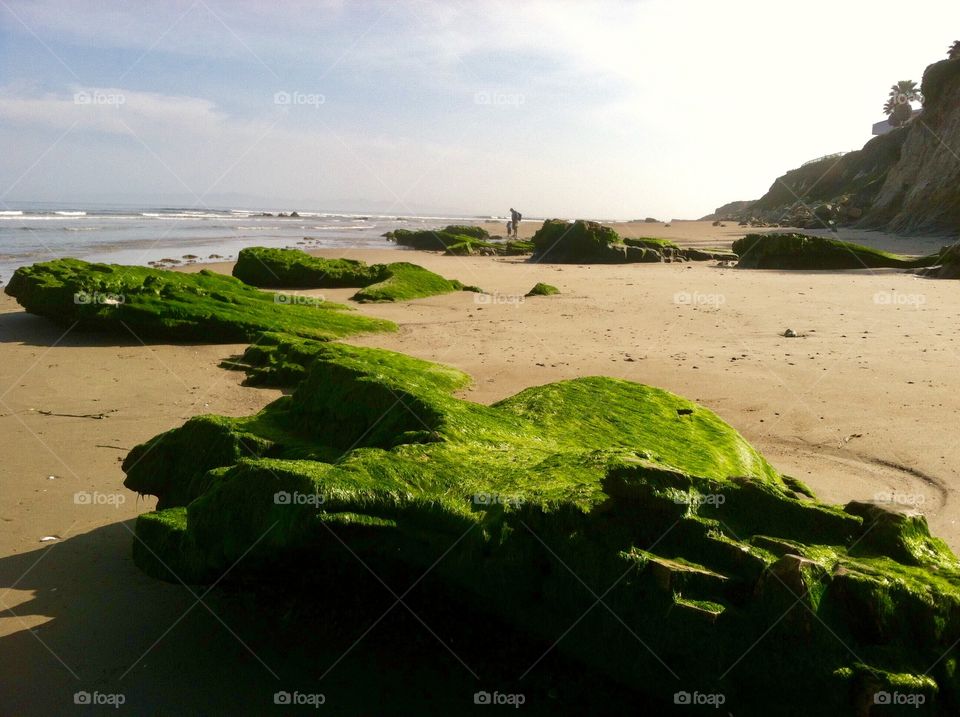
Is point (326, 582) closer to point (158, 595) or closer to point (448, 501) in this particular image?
point (448, 501)

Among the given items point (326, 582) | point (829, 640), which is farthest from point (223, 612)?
point (829, 640)

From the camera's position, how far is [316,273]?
15.1 metres

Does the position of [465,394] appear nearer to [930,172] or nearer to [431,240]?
[431,240]

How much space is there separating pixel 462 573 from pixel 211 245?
91.4ft

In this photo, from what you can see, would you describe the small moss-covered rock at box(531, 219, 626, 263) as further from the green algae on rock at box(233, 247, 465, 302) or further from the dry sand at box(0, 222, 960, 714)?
the dry sand at box(0, 222, 960, 714)

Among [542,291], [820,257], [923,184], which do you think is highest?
[923,184]

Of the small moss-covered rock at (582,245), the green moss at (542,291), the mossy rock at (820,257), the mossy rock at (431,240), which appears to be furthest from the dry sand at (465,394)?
the mossy rock at (431,240)

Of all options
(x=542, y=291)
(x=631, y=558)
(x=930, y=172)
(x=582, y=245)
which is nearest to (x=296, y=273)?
(x=542, y=291)

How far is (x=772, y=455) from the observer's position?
5582mm

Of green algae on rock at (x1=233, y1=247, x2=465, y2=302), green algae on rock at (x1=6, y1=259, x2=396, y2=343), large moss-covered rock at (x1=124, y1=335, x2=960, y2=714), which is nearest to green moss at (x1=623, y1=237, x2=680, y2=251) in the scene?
green algae on rock at (x1=233, y1=247, x2=465, y2=302)

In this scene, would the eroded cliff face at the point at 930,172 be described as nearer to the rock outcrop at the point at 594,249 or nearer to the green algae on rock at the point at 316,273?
the rock outcrop at the point at 594,249

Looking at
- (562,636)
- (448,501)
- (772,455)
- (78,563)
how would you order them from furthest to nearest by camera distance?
1. (772,455)
2. (78,563)
3. (448,501)
4. (562,636)

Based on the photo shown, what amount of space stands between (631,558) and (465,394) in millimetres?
4518

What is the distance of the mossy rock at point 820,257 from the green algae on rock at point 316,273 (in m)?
9.03
